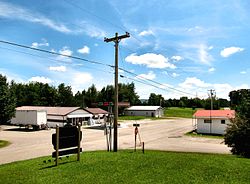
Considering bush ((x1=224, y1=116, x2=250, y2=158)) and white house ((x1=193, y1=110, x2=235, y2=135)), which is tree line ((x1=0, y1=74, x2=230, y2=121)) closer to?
white house ((x1=193, y1=110, x2=235, y2=135))

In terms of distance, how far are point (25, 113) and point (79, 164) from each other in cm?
3974

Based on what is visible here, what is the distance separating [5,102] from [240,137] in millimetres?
24671

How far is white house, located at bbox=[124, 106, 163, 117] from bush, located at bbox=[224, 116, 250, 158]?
3034 inches

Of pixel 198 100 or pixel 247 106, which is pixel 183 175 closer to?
pixel 247 106

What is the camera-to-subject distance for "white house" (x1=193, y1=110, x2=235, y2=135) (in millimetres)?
42469

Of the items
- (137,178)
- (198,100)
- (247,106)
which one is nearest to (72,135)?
(137,178)

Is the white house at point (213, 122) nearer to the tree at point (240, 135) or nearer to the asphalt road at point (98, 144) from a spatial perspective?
the asphalt road at point (98, 144)

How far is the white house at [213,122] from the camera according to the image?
42469 millimetres

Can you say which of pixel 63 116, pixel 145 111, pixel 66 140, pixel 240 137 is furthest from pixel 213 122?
pixel 145 111

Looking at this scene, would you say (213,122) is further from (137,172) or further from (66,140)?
Result: (137,172)

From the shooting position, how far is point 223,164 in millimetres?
11234

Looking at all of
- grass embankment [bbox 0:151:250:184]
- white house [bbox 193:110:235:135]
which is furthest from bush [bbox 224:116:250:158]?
white house [bbox 193:110:235:135]

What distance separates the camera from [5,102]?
97.1ft

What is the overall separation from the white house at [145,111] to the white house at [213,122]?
51.2 meters
